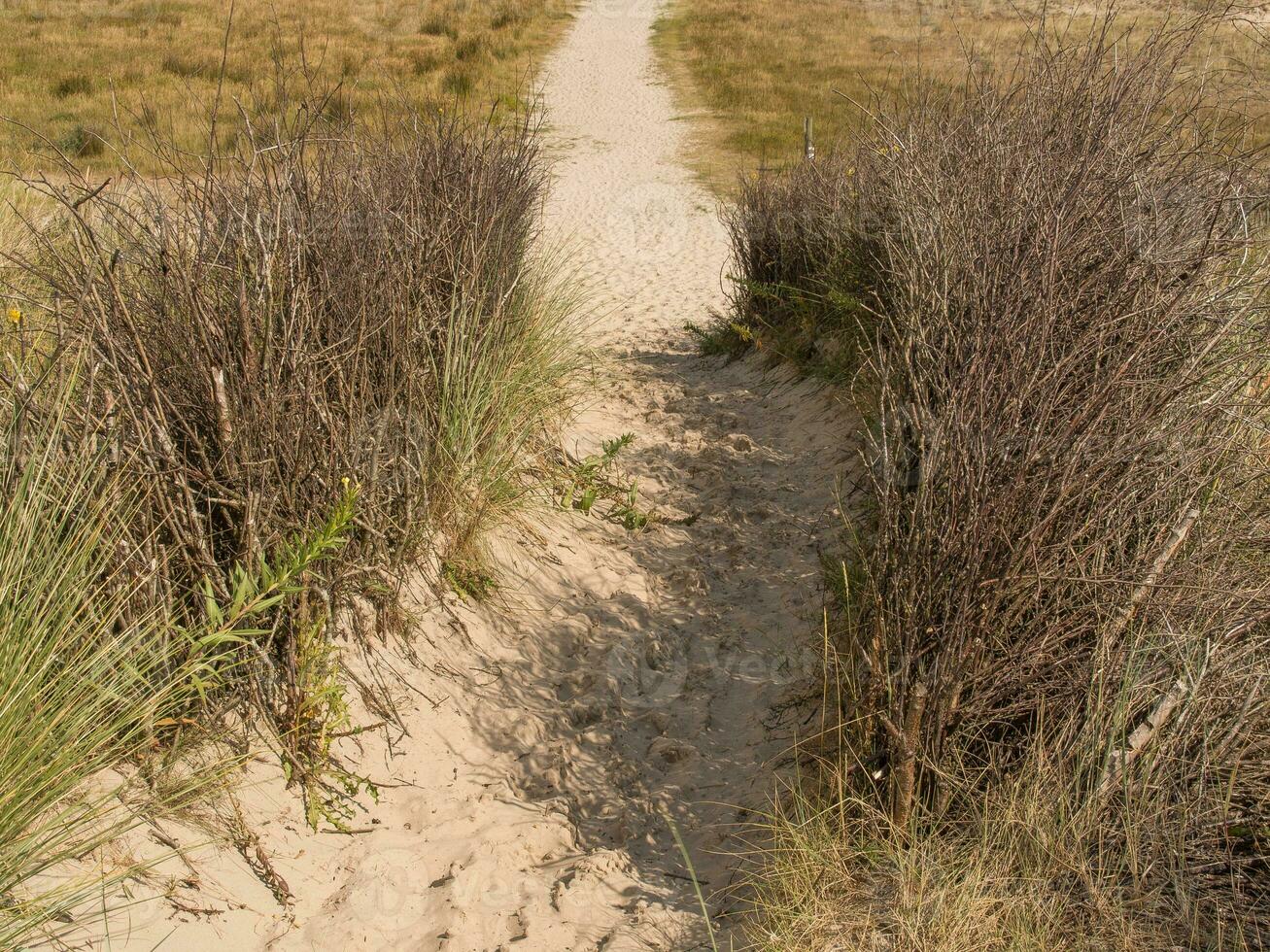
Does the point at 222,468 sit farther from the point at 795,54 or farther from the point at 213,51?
the point at 795,54

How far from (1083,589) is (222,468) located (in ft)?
7.85

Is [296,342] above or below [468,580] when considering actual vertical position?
above

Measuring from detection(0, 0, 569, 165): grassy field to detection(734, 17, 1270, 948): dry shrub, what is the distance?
9045 mm

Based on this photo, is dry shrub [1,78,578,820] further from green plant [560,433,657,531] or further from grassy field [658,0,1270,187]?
grassy field [658,0,1270,187]

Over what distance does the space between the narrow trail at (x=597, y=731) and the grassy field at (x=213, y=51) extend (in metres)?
7.60

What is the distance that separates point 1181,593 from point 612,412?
4.06 m

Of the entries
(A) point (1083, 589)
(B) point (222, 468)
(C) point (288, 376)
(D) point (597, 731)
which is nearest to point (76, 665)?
(B) point (222, 468)

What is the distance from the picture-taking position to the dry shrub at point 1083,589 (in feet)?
7.16

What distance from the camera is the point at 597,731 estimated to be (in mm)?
3365

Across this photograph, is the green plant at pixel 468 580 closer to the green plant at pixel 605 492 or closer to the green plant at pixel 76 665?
the green plant at pixel 605 492

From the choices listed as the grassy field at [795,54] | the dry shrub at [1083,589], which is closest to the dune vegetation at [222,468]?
the dry shrub at [1083,589]

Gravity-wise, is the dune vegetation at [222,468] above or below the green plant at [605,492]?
above

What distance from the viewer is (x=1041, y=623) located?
99.3 inches

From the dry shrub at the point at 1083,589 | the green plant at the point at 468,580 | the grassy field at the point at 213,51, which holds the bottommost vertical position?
the green plant at the point at 468,580
